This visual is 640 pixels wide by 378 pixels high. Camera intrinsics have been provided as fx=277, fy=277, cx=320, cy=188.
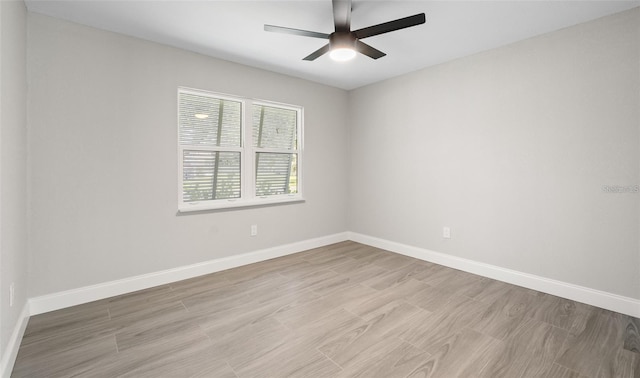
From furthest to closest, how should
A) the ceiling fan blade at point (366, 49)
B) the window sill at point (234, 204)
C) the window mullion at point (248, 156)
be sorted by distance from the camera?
the window mullion at point (248, 156), the window sill at point (234, 204), the ceiling fan blade at point (366, 49)

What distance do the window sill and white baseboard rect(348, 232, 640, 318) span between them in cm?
166

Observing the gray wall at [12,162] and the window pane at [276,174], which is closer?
the gray wall at [12,162]

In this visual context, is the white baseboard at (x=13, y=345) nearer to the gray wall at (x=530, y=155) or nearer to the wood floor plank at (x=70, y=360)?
the wood floor plank at (x=70, y=360)

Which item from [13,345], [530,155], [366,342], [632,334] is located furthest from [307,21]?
[632,334]

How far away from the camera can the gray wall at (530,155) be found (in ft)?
7.89

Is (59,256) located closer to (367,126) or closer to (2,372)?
(2,372)

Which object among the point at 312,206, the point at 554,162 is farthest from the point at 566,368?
the point at 312,206

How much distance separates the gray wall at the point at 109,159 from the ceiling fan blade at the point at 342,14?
1.77 metres

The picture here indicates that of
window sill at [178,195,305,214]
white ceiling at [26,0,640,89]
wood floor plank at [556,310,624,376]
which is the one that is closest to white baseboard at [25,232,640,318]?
wood floor plank at [556,310,624,376]

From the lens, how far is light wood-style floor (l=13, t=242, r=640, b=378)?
1725 millimetres

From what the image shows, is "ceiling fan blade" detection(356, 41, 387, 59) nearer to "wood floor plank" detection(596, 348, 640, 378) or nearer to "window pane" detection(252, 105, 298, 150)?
"window pane" detection(252, 105, 298, 150)

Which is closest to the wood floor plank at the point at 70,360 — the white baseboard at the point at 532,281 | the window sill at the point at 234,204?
the window sill at the point at 234,204

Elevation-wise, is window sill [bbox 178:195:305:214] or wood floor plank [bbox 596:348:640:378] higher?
window sill [bbox 178:195:305:214]

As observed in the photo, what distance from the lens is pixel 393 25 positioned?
82.4 inches
